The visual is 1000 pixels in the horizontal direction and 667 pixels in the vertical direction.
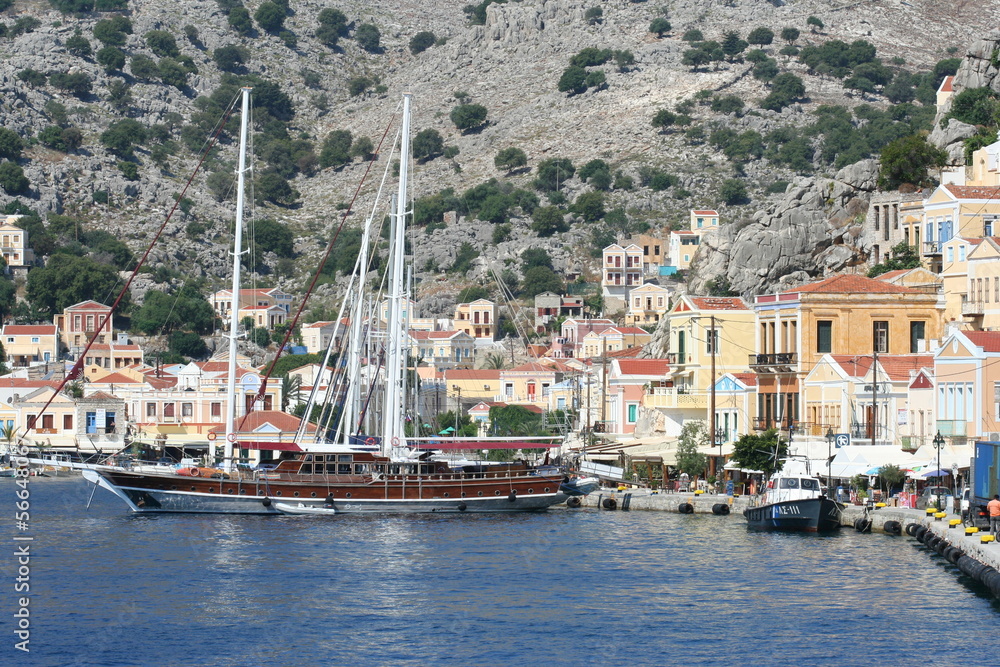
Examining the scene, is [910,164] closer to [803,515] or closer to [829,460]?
[829,460]

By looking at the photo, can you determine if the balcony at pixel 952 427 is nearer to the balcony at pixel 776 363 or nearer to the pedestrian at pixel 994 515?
the balcony at pixel 776 363

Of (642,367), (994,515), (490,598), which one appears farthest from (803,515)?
(642,367)

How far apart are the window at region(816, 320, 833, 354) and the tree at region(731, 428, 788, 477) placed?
744cm

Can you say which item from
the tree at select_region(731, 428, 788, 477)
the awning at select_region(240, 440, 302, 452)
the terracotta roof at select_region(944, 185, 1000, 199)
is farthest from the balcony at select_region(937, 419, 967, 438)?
the awning at select_region(240, 440, 302, 452)

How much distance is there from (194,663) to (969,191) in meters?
65.4

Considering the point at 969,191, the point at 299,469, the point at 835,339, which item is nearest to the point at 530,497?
the point at 299,469

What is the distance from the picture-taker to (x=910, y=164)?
112312 mm

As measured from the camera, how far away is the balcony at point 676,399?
4011 inches

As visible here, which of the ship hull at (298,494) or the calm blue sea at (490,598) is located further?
the ship hull at (298,494)

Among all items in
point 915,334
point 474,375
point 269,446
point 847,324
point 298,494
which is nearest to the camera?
point 298,494

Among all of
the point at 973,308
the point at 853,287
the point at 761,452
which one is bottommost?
the point at 761,452

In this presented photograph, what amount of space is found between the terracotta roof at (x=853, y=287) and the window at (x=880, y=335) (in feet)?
5.97

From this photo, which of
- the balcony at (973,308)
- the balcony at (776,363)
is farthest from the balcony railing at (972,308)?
the balcony at (776,363)

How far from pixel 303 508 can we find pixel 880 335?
32873 mm
